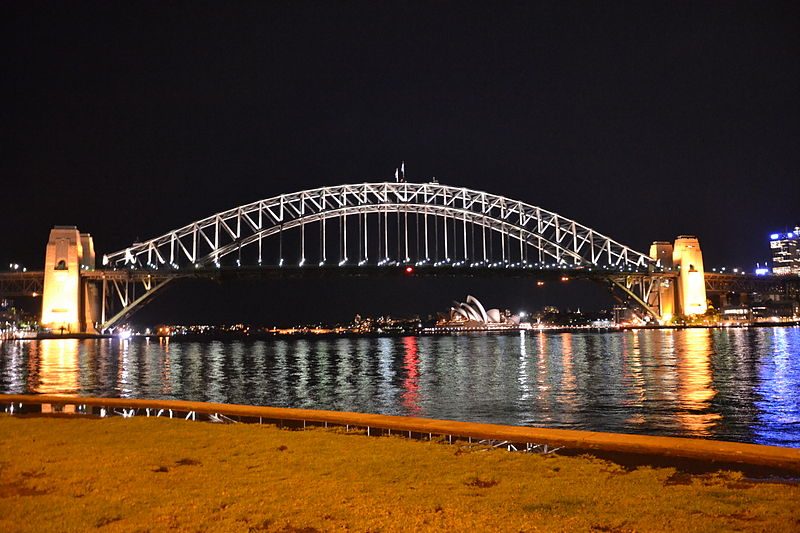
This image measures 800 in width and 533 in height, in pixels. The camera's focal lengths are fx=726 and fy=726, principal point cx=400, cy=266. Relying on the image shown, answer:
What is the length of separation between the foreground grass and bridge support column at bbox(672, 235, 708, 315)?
9811 centimetres

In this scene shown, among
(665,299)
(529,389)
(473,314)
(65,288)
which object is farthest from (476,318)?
(529,389)

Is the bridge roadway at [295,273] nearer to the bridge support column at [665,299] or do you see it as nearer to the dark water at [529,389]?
the bridge support column at [665,299]

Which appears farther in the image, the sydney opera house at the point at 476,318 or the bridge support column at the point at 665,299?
the sydney opera house at the point at 476,318

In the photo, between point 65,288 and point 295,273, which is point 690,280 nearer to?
point 295,273

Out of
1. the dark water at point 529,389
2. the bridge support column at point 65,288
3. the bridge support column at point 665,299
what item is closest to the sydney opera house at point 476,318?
the bridge support column at point 665,299

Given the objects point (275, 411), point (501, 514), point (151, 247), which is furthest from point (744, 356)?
point (151, 247)

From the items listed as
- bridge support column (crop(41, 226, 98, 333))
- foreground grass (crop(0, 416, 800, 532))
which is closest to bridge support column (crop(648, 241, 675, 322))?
bridge support column (crop(41, 226, 98, 333))

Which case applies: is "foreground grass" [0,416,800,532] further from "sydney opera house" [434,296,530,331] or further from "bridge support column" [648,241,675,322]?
"sydney opera house" [434,296,530,331]

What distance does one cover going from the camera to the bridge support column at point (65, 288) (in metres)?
79.2

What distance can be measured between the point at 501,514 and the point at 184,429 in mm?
5574

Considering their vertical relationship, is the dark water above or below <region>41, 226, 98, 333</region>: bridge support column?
below

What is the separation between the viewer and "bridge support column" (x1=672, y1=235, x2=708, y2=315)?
98875 mm

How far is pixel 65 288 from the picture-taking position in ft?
260

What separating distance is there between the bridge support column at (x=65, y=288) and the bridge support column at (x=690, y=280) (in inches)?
2949
